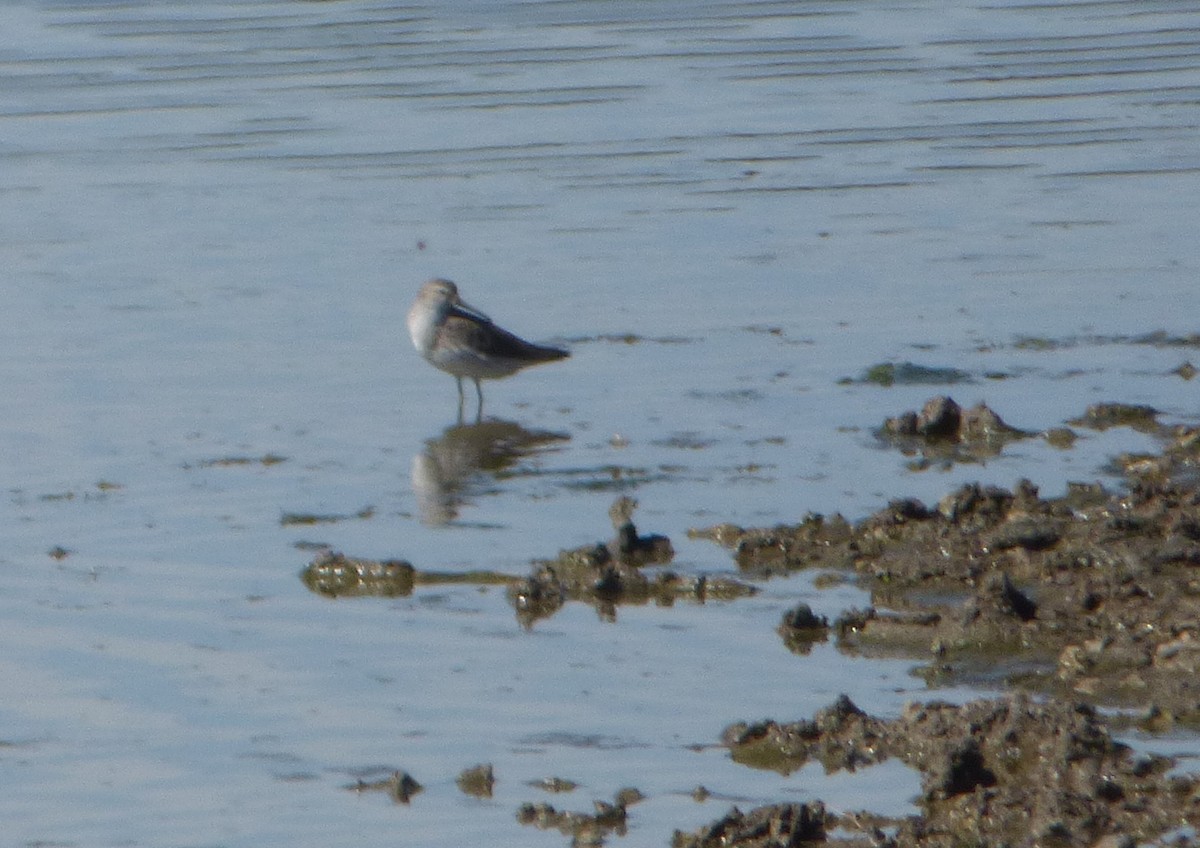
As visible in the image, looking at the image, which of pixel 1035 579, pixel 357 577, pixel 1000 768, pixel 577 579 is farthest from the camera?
pixel 357 577

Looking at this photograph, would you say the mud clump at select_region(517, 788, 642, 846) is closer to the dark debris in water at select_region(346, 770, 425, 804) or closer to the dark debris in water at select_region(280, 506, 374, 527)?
the dark debris in water at select_region(346, 770, 425, 804)

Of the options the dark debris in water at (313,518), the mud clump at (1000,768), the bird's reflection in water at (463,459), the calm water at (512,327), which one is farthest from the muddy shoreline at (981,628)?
the bird's reflection in water at (463,459)

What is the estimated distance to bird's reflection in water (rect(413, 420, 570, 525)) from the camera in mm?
10352

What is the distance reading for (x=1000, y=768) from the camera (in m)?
6.38

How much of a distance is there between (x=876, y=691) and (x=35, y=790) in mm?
2680

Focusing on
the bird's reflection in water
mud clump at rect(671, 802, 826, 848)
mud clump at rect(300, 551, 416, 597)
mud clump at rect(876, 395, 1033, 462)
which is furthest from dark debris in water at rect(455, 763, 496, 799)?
mud clump at rect(876, 395, 1033, 462)

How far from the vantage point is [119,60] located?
25281mm

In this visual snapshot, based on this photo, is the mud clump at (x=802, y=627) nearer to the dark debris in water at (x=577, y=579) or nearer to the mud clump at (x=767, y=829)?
the dark debris in water at (x=577, y=579)

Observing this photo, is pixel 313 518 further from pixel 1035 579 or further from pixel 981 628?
pixel 981 628

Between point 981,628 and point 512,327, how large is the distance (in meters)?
6.32

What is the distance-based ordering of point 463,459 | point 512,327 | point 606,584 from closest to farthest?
1. point 606,584
2. point 463,459
3. point 512,327

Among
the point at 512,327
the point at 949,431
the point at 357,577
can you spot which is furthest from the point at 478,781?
the point at 512,327

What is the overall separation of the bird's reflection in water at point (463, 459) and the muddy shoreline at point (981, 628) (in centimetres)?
124

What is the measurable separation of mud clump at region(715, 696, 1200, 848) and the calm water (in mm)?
150
